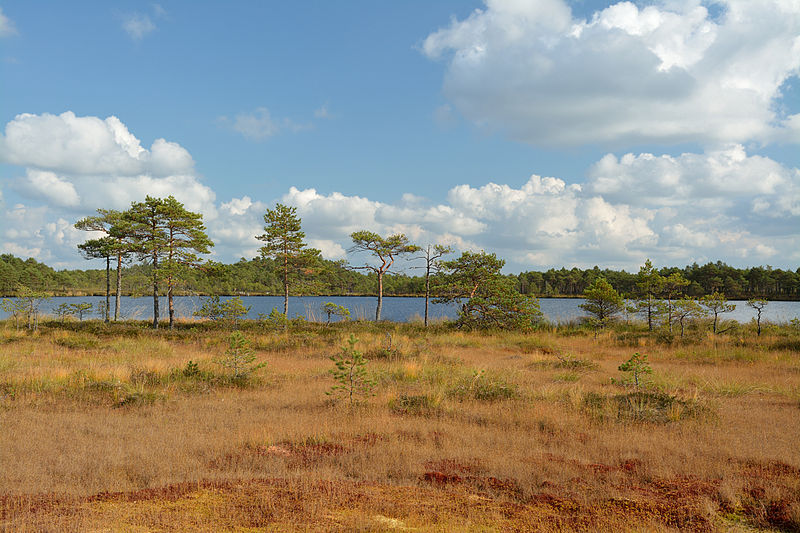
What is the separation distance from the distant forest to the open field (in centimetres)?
2009

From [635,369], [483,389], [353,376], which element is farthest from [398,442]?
[635,369]

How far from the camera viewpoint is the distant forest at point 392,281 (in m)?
58.7

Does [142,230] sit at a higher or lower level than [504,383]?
higher

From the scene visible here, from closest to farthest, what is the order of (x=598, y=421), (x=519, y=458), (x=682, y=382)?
(x=519, y=458), (x=598, y=421), (x=682, y=382)

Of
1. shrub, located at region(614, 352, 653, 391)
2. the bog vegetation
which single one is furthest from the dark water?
shrub, located at region(614, 352, 653, 391)

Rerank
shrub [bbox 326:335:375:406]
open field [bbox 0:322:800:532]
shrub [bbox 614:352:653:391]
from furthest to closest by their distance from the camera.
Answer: shrub [bbox 614:352:653:391]
shrub [bbox 326:335:375:406]
open field [bbox 0:322:800:532]

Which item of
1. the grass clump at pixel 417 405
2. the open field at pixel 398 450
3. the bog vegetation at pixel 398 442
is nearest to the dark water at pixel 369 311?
the bog vegetation at pixel 398 442

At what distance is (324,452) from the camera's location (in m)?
6.73

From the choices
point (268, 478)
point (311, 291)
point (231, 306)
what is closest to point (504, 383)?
point (268, 478)

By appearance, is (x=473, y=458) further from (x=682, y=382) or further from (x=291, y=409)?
(x=682, y=382)

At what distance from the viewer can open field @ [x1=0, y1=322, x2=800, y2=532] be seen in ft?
15.3

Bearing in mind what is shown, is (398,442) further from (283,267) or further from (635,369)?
(283,267)

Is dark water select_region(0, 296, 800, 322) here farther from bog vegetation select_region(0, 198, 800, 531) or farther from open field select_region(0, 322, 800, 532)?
open field select_region(0, 322, 800, 532)

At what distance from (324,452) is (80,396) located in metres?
6.93
